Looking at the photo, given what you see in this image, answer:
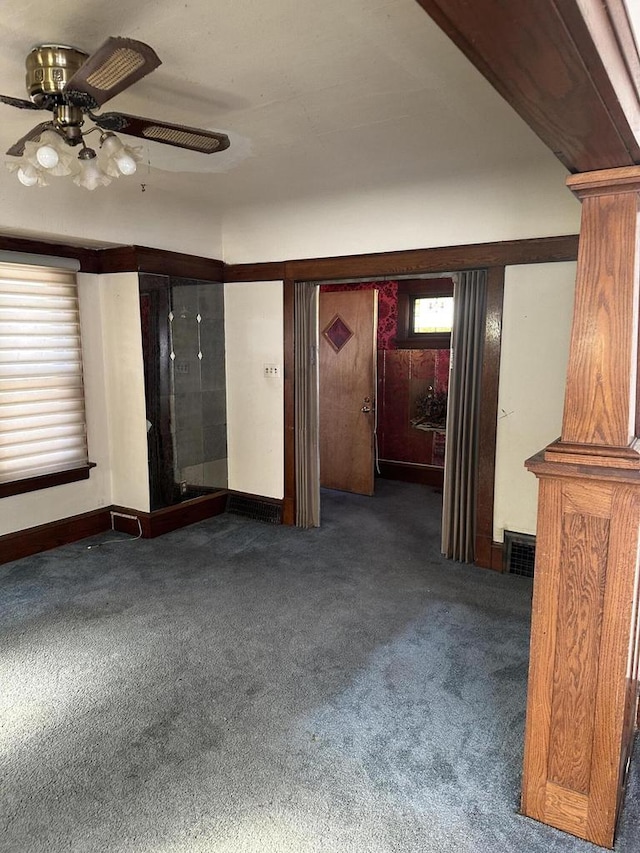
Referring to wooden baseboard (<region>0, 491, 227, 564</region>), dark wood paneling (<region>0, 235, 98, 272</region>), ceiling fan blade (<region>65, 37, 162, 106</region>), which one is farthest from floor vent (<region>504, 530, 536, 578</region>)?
dark wood paneling (<region>0, 235, 98, 272</region>)

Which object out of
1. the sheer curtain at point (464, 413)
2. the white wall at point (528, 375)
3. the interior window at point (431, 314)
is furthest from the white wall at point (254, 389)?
the interior window at point (431, 314)

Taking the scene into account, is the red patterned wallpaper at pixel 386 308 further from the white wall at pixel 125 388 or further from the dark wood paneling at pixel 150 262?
the white wall at pixel 125 388

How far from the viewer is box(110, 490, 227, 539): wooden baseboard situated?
4.38 meters

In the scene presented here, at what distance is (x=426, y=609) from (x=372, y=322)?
3.05 meters

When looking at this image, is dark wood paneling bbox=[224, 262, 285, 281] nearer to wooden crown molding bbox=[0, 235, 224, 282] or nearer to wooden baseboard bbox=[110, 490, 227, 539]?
wooden crown molding bbox=[0, 235, 224, 282]

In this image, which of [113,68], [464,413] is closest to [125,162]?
[113,68]

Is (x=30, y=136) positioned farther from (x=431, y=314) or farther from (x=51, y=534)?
(x=431, y=314)

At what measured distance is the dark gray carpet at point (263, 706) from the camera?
1.80 meters

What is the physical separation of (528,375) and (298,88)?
2.19m

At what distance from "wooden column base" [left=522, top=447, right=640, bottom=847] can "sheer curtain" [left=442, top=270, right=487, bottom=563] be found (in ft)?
6.83

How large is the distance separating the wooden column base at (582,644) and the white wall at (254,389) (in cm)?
318

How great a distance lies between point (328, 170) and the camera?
338 cm

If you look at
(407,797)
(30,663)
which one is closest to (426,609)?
(407,797)

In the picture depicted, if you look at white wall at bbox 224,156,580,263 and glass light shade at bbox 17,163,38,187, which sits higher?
white wall at bbox 224,156,580,263
